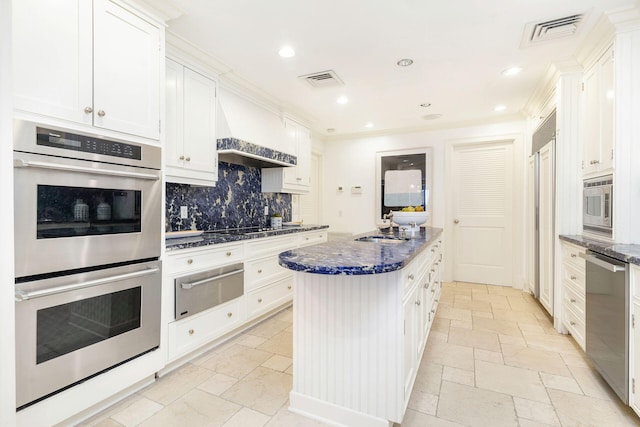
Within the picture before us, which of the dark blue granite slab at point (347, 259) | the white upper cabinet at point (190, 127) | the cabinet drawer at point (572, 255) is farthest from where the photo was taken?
the white upper cabinet at point (190, 127)

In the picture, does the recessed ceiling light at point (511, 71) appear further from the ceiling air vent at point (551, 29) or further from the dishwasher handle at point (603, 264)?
the dishwasher handle at point (603, 264)

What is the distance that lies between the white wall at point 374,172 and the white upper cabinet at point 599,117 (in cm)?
179

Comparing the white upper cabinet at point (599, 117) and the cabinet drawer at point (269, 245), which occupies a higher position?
the white upper cabinet at point (599, 117)

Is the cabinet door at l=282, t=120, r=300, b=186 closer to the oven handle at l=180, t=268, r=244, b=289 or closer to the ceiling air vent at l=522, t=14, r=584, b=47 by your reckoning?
the oven handle at l=180, t=268, r=244, b=289

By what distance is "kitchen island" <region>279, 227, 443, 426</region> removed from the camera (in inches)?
58.5

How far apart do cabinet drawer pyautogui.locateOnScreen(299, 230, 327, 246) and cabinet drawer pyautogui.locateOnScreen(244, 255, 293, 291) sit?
52 centimetres

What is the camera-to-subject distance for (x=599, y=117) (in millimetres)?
2465

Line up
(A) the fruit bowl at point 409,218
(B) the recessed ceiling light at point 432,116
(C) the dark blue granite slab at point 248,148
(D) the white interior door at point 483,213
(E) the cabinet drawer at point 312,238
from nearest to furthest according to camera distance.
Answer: (A) the fruit bowl at point 409,218, (C) the dark blue granite slab at point 248,148, (E) the cabinet drawer at point 312,238, (B) the recessed ceiling light at point 432,116, (D) the white interior door at point 483,213

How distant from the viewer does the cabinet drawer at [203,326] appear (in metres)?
2.18

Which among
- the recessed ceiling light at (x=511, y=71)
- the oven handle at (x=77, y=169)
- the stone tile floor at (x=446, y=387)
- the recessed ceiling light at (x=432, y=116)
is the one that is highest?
the recessed ceiling light at (x=432, y=116)

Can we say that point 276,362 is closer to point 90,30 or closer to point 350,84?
point 90,30

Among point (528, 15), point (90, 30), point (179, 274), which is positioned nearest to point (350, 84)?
point (528, 15)

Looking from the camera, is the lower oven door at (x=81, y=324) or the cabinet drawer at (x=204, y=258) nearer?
the lower oven door at (x=81, y=324)

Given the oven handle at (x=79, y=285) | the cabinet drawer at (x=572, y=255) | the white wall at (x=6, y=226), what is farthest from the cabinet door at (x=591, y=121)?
the white wall at (x=6, y=226)
